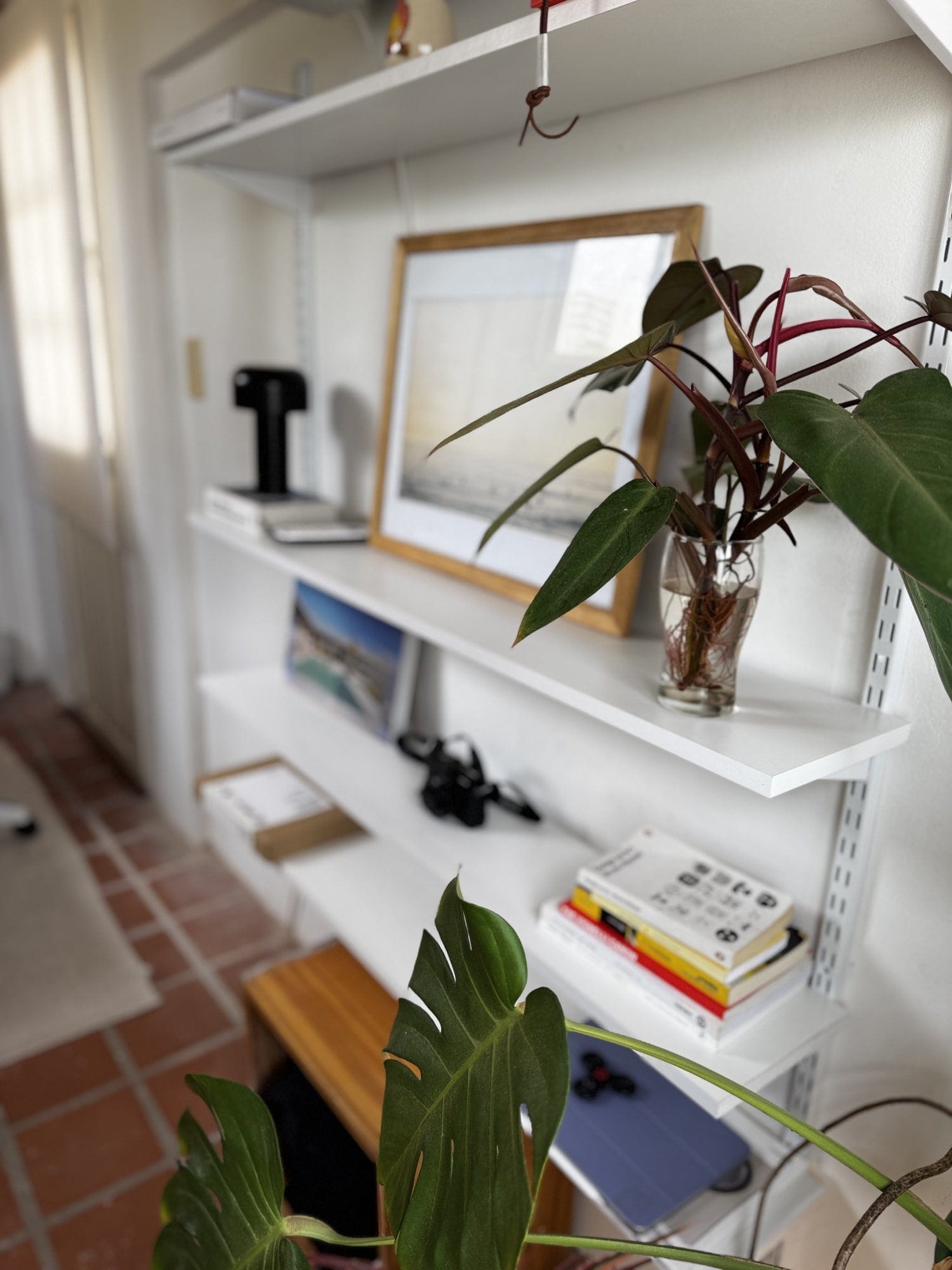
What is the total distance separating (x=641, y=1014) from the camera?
0.91m

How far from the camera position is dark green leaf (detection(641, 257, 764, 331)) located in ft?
2.68

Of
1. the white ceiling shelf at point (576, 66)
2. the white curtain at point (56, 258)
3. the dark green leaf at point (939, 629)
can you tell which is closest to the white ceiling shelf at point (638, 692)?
the dark green leaf at point (939, 629)

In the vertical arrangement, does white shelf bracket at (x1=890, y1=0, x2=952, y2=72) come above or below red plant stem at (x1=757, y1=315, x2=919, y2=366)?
above

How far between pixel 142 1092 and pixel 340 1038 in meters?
0.62

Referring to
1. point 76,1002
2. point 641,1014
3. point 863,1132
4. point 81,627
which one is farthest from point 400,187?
point 81,627

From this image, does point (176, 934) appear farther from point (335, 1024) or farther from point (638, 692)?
point (638, 692)

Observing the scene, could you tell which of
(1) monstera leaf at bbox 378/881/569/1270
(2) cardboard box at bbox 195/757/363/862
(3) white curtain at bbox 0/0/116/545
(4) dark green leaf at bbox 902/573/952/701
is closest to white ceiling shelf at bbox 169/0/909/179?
(4) dark green leaf at bbox 902/573/952/701

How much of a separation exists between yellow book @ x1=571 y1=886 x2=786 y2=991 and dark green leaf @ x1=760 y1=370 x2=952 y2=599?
0.55m

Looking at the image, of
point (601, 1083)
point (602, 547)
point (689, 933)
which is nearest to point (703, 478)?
point (602, 547)

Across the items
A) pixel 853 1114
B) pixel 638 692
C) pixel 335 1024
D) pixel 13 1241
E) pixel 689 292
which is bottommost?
pixel 13 1241

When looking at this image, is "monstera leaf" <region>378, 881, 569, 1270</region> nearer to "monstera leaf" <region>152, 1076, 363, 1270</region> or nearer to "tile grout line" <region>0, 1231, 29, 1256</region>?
"monstera leaf" <region>152, 1076, 363, 1270</region>

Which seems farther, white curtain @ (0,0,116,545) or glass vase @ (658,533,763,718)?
white curtain @ (0,0,116,545)

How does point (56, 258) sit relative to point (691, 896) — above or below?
above

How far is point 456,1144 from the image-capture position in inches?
24.5
